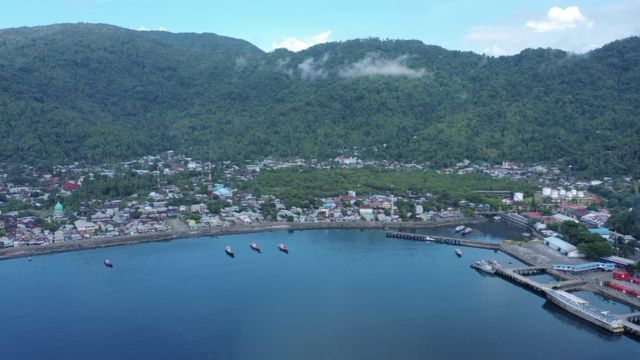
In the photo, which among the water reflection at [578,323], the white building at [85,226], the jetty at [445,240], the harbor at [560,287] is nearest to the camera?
the water reflection at [578,323]

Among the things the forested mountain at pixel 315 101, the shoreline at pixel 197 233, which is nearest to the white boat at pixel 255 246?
the shoreline at pixel 197 233

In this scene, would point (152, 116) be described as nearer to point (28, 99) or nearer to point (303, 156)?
point (28, 99)

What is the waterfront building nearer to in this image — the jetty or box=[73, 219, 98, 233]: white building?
box=[73, 219, 98, 233]: white building

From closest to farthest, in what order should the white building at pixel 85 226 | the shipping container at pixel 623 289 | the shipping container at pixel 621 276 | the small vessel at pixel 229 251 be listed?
the shipping container at pixel 623 289, the shipping container at pixel 621 276, the small vessel at pixel 229 251, the white building at pixel 85 226

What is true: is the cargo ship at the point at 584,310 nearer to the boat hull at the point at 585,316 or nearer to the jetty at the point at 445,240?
the boat hull at the point at 585,316

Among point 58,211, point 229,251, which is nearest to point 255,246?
point 229,251

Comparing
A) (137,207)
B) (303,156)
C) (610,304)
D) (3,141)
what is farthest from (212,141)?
(610,304)

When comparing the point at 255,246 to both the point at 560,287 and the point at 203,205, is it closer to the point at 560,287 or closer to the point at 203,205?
the point at 203,205
